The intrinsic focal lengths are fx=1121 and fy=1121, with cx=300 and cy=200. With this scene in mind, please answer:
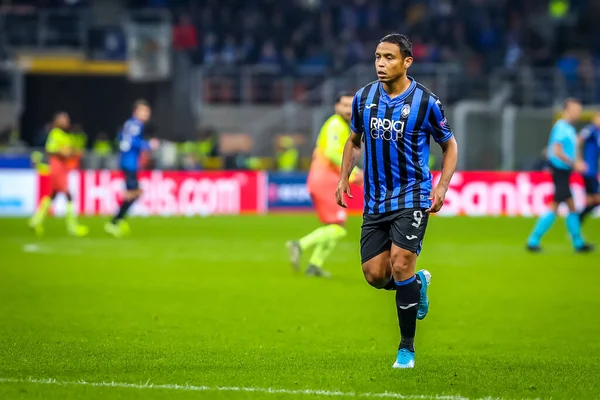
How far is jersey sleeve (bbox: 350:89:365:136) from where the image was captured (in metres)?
7.89

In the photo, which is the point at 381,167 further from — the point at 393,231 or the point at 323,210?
the point at 323,210

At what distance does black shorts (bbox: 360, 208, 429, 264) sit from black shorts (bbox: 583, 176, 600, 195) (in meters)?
11.2

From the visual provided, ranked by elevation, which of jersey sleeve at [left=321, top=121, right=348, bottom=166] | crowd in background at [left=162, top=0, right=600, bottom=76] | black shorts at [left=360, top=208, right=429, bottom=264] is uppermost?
crowd in background at [left=162, top=0, right=600, bottom=76]

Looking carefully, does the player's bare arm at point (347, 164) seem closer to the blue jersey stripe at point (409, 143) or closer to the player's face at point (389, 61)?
the blue jersey stripe at point (409, 143)

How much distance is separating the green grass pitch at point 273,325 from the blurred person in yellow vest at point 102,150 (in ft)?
37.8

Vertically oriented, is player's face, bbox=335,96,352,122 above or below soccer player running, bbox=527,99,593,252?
above

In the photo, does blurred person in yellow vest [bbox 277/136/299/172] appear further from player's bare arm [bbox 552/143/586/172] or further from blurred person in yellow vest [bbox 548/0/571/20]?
player's bare arm [bbox 552/143/586/172]

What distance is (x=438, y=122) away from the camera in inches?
303

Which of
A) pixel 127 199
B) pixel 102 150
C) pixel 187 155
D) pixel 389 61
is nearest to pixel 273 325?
pixel 389 61

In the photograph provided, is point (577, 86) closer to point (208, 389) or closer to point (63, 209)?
point (63, 209)

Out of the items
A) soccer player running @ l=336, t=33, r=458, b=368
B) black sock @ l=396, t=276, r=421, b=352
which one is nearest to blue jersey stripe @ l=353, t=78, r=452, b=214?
soccer player running @ l=336, t=33, r=458, b=368

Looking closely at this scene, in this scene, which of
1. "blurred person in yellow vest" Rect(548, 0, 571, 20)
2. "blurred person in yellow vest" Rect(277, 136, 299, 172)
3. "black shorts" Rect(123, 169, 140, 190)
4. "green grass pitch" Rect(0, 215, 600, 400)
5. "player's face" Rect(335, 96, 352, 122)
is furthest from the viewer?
"blurred person in yellow vest" Rect(548, 0, 571, 20)

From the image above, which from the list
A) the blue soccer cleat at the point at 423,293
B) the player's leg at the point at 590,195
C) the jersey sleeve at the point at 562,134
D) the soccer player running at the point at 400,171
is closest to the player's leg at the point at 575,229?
the player's leg at the point at 590,195

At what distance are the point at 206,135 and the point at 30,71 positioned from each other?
7.50 metres
